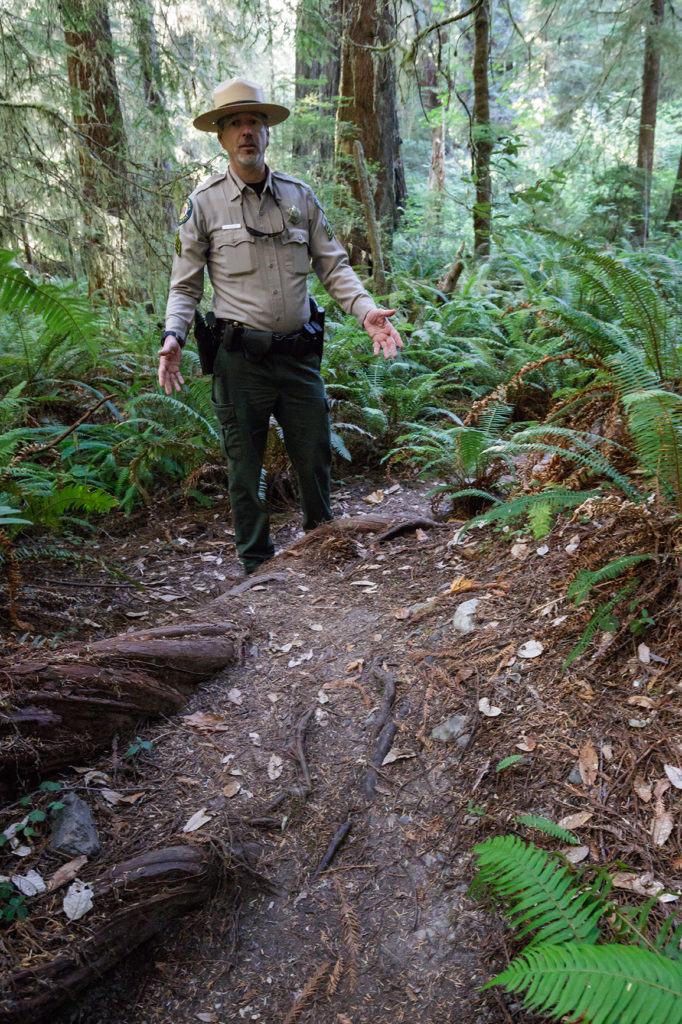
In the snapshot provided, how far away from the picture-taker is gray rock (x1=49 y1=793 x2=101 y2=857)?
2.15 meters

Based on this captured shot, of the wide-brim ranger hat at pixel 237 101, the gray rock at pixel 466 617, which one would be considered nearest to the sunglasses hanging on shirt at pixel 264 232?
the wide-brim ranger hat at pixel 237 101

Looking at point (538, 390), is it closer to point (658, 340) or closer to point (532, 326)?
point (532, 326)

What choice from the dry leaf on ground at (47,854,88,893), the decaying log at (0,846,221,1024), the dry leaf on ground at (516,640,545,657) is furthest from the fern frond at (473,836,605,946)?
the dry leaf on ground at (47,854,88,893)

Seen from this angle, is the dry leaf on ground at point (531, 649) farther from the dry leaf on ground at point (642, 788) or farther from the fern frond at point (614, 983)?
the fern frond at point (614, 983)

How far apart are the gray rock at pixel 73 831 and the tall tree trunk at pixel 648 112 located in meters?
11.2

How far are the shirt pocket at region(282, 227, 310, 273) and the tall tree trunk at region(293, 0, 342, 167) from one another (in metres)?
2.79

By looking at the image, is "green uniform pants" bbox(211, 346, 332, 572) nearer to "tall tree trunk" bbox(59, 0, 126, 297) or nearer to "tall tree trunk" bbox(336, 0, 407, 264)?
"tall tree trunk" bbox(59, 0, 126, 297)

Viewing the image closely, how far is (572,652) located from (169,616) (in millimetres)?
2604

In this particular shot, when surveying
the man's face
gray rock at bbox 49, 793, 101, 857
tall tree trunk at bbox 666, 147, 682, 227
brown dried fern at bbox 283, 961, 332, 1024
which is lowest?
brown dried fern at bbox 283, 961, 332, 1024

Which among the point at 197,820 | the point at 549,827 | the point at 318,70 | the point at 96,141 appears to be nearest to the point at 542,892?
the point at 549,827

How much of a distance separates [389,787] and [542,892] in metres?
0.84

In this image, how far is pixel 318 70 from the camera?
12.2 m

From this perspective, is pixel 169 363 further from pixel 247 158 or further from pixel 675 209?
pixel 675 209

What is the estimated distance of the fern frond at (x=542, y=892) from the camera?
162cm
